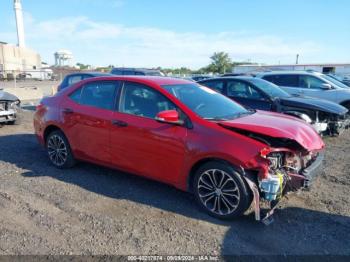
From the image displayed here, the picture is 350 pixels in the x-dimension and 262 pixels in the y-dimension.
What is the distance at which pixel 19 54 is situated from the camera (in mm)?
74000

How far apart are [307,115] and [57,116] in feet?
19.1

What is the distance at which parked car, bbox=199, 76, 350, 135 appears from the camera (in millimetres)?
7941

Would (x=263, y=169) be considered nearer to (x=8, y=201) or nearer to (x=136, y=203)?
(x=136, y=203)

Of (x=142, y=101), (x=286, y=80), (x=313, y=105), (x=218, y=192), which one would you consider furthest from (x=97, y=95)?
(x=286, y=80)

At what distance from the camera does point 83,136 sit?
521 cm

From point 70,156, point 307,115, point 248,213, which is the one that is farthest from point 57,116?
point 307,115

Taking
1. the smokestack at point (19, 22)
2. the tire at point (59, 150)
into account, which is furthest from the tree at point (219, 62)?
the tire at point (59, 150)

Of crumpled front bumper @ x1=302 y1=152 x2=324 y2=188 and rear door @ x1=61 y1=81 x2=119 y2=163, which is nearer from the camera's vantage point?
crumpled front bumper @ x1=302 y1=152 x2=324 y2=188

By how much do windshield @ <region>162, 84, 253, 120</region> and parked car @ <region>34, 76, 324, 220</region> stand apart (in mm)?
18

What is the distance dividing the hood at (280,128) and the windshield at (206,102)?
0.24 m

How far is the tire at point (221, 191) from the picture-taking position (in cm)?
375

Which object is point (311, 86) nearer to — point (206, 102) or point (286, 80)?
point (286, 80)

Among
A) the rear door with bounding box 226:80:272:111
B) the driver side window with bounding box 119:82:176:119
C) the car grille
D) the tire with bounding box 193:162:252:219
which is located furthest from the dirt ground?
the car grille

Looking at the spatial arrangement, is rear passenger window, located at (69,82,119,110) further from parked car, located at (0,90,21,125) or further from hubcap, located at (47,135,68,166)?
parked car, located at (0,90,21,125)
